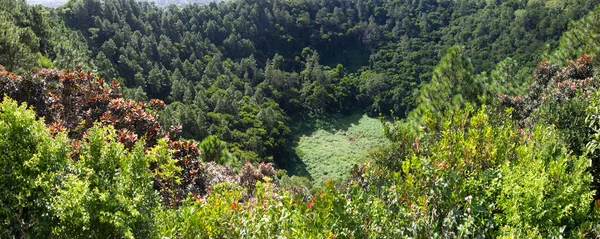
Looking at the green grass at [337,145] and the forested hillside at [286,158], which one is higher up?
the forested hillside at [286,158]

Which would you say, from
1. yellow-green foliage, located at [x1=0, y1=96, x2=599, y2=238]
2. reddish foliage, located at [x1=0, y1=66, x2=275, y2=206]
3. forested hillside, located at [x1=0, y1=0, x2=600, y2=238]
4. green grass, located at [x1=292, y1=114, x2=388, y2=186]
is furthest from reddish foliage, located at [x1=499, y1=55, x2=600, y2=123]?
green grass, located at [x1=292, y1=114, x2=388, y2=186]

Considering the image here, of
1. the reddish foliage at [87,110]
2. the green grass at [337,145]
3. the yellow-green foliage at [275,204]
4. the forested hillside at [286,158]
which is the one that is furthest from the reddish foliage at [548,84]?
the green grass at [337,145]

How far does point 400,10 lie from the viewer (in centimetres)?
11806

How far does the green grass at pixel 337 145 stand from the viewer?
52644 mm

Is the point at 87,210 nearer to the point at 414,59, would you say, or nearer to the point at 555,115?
the point at 555,115

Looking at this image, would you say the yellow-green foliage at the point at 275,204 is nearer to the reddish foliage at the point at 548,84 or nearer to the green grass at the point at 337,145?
the reddish foliage at the point at 548,84

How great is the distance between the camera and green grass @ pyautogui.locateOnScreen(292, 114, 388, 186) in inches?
2073

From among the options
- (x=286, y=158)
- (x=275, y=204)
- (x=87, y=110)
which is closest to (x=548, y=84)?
(x=275, y=204)

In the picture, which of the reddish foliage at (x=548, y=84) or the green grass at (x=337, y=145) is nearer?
the reddish foliage at (x=548, y=84)

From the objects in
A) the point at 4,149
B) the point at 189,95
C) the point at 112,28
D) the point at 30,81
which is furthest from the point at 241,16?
the point at 4,149

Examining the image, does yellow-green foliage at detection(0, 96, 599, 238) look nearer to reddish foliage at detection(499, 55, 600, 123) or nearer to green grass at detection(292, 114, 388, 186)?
reddish foliage at detection(499, 55, 600, 123)

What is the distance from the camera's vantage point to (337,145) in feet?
203

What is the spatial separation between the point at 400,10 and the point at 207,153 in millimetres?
112450

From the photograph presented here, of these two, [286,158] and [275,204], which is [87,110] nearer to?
[275,204]
